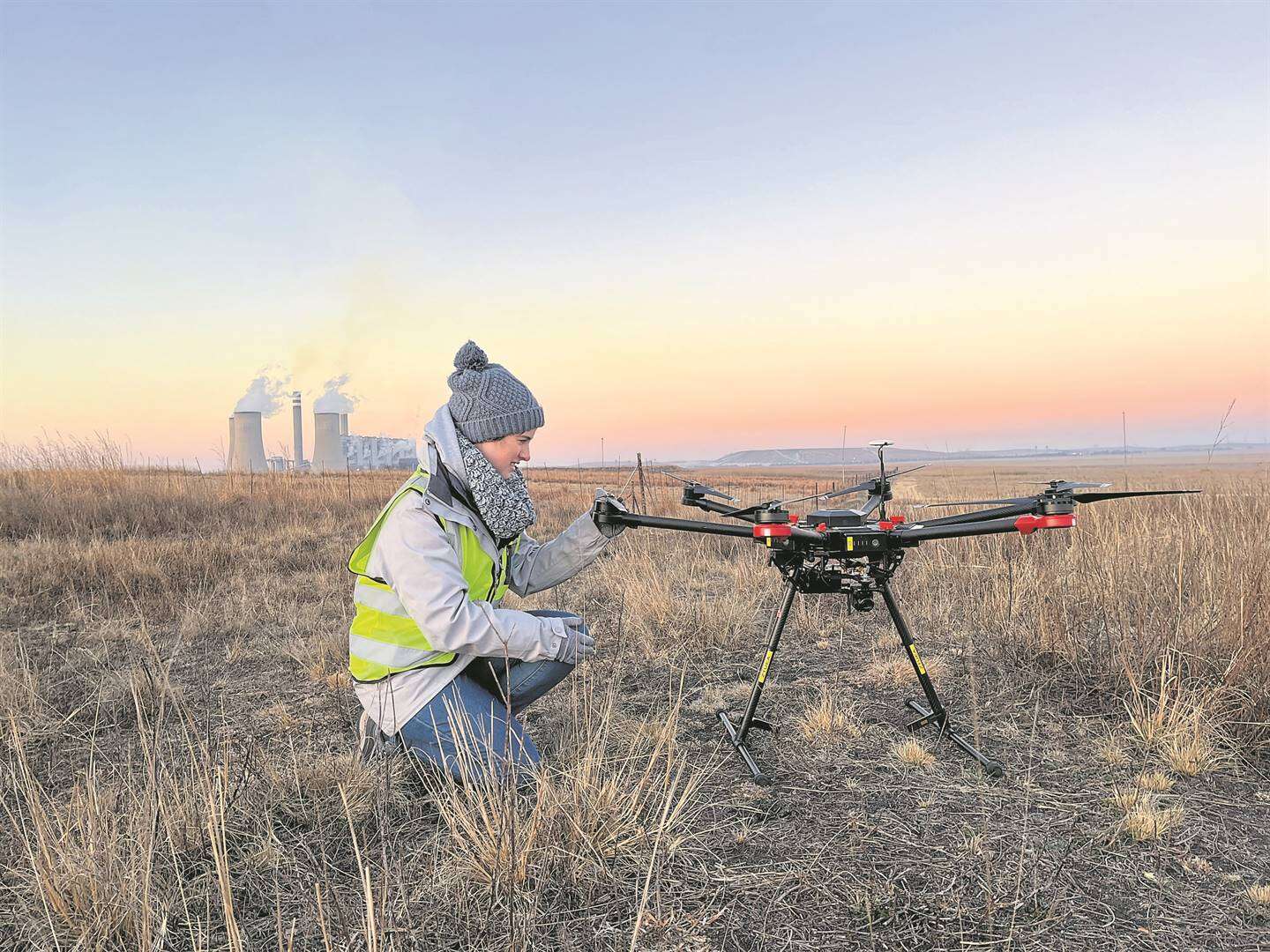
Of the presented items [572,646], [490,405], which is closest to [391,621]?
[572,646]

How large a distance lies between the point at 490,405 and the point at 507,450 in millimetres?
224

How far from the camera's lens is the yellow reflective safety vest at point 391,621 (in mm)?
2926

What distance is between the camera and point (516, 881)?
A: 2256 millimetres

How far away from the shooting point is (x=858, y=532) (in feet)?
9.02

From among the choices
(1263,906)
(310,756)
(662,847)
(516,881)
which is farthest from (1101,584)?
(310,756)

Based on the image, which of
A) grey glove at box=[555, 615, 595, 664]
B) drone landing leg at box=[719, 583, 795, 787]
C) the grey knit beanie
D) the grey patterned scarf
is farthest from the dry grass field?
the grey knit beanie

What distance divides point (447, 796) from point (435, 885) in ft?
1.49

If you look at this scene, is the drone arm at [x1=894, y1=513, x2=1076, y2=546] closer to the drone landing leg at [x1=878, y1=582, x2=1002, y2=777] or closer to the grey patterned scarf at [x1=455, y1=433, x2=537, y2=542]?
the drone landing leg at [x1=878, y1=582, x2=1002, y2=777]

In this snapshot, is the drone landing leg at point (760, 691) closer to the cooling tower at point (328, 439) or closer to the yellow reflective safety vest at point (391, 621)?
the yellow reflective safety vest at point (391, 621)

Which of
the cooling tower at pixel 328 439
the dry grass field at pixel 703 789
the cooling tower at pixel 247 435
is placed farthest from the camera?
the cooling tower at pixel 328 439

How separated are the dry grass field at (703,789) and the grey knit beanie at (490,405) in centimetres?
122

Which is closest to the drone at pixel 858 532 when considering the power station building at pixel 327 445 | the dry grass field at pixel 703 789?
the dry grass field at pixel 703 789

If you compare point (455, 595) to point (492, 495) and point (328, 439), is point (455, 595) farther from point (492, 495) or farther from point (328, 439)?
point (328, 439)

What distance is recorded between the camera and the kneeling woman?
276cm
